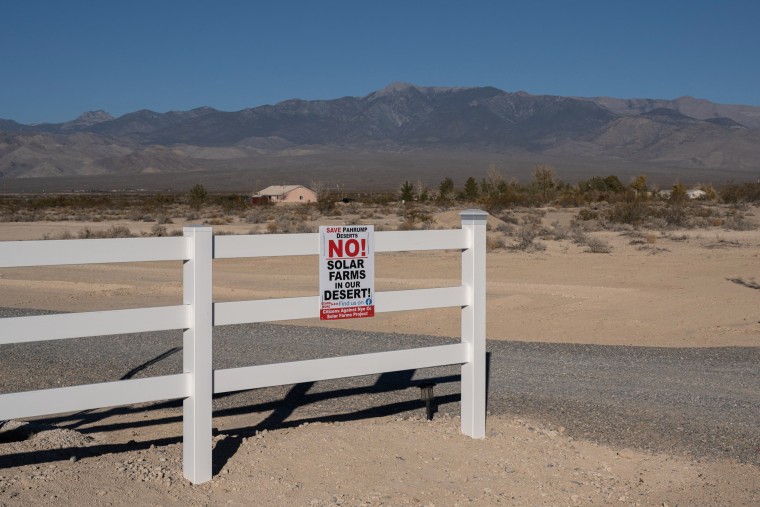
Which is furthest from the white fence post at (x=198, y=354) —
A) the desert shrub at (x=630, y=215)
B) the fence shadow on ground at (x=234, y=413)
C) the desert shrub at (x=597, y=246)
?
the desert shrub at (x=630, y=215)

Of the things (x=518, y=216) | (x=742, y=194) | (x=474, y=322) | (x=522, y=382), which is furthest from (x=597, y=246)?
(x=742, y=194)

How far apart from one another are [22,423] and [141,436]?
0.89m

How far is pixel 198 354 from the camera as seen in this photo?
616cm

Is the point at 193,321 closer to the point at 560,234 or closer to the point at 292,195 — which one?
the point at 560,234

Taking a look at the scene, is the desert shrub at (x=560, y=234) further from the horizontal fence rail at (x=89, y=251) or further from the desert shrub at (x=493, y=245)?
the horizontal fence rail at (x=89, y=251)

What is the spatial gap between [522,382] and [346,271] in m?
3.70

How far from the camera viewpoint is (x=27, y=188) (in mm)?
176625

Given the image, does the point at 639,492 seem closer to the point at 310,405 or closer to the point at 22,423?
the point at 310,405

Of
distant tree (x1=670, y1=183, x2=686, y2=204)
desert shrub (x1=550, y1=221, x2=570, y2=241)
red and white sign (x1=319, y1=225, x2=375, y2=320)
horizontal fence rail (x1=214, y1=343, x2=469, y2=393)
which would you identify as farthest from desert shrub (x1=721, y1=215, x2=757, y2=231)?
red and white sign (x1=319, y1=225, x2=375, y2=320)

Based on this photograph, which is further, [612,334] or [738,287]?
[738,287]

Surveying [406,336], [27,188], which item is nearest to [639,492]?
[406,336]

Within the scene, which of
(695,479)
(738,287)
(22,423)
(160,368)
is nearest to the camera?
(695,479)

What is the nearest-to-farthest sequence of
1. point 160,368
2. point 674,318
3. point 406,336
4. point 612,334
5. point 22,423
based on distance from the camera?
point 22,423 < point 160,368 < point 406,336 < point 612,334 < point 674,318

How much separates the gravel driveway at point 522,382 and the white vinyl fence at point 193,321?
1.77 m
